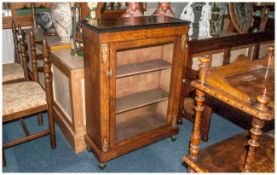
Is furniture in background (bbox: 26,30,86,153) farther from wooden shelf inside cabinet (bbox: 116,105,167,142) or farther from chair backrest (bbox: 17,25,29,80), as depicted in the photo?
wooden shelf inside cabinet (bbox: 116,105,167,142)

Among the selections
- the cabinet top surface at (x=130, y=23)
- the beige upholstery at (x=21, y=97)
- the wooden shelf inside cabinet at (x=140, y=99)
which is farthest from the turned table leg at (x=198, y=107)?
the beige upholstery at (x=21, y=97)

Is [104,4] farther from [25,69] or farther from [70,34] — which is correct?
[25,69]

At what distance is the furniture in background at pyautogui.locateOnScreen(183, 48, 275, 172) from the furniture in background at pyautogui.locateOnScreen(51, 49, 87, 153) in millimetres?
1165

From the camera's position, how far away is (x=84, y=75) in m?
2.49

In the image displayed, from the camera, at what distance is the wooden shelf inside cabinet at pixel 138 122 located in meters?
2.76

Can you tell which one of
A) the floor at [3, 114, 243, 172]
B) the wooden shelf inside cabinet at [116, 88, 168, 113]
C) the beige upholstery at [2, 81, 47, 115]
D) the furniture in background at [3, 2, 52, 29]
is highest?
the furniture in background at [3, 2, 52, 29]

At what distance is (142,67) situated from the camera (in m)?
2.61

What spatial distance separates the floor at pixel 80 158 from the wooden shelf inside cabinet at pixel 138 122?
244mm

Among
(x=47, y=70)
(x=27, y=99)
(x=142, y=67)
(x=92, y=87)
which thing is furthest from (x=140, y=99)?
(x=27, y=99)

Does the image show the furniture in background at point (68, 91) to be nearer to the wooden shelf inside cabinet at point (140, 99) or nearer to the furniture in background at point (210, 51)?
the wooden shelf inside cabinet at point (140, 99)

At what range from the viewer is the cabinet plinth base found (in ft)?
8.44

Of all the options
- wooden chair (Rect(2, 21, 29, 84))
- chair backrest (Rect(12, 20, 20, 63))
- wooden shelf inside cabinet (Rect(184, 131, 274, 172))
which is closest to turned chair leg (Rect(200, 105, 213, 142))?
wooden shelf inside cabinet (Rect(184, 131, 274, 172))

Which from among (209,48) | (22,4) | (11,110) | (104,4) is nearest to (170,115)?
(209,48)

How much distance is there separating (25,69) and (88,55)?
1.19 metres
